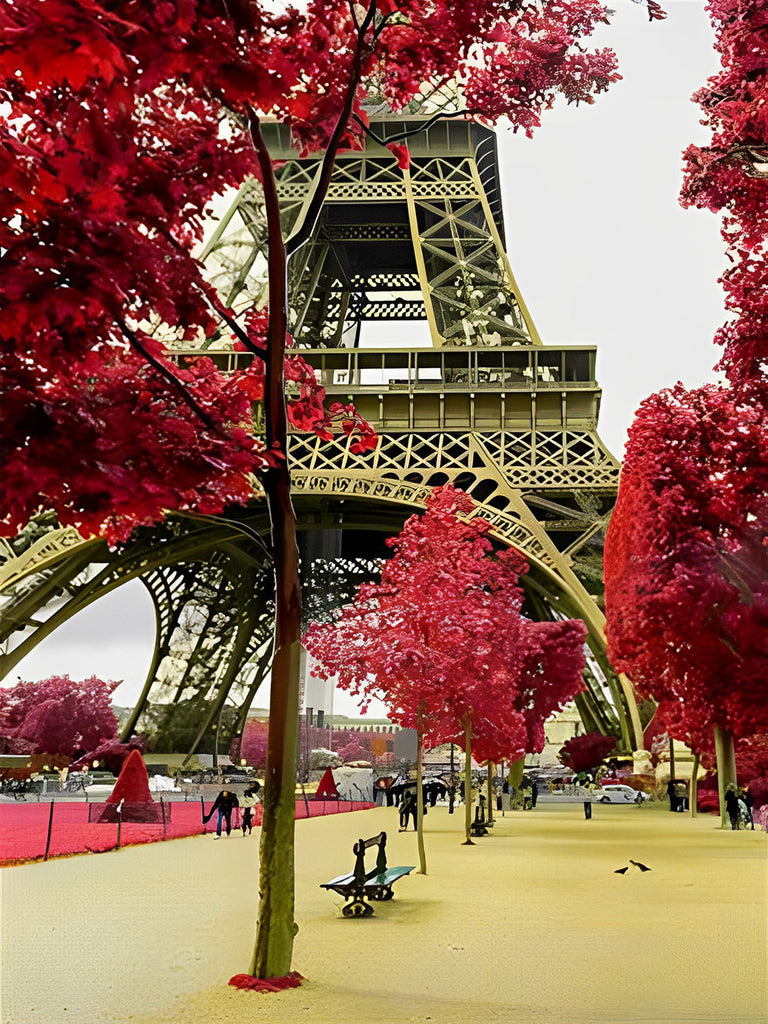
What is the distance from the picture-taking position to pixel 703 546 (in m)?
7.42

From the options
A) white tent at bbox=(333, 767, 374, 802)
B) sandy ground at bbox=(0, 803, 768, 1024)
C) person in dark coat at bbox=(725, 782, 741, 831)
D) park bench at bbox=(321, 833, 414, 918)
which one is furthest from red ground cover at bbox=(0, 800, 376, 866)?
person in dark coat at bbox=(725, 782, 741, 831)

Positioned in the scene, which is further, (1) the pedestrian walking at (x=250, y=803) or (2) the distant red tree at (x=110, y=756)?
(2) the distant red tree at (x=110, y=756)

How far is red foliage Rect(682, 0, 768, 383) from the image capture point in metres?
4.90

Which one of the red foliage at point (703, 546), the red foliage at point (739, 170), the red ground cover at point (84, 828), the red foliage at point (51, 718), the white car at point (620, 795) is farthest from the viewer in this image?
the red foliage at point (51, 718)

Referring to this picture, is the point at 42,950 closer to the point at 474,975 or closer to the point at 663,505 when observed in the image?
the point at 474,975

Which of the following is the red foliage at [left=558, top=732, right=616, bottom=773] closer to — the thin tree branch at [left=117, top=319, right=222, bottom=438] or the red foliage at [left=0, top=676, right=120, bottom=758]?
the red foliage at [left=0, top=676, right=120, bottom=758]

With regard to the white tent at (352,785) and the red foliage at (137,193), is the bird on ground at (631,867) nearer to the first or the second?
the white tent at (352,785)

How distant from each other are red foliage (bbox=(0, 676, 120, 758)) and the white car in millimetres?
6677

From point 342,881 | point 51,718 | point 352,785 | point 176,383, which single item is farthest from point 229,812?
point 51,718

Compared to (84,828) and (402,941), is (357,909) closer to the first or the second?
(402,941)

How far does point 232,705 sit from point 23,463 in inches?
667

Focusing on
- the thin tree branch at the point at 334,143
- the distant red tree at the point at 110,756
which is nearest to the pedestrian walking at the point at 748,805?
the thin tree branch at the point at 334,143

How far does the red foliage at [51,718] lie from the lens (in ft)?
43.9

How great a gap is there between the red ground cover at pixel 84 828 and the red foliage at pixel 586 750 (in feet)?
26.3
